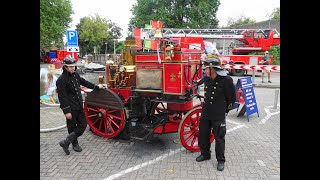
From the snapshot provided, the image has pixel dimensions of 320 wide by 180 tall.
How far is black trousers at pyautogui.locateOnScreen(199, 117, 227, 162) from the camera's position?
4062 millimetres

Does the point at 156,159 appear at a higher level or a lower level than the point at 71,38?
lower

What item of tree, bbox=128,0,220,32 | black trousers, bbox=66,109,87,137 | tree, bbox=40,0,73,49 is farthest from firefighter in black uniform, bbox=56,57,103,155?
tree, bbox=128,0,220,32

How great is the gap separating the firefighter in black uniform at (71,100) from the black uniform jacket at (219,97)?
2.24 meters

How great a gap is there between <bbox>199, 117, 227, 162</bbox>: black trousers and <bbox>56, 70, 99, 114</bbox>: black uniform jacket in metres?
2.16

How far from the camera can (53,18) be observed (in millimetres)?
33156

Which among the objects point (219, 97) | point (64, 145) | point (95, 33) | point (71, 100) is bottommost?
point (64, 145)

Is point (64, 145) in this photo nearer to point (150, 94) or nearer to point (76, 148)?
point (76, 148)

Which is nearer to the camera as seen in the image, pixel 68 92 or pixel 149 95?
pixel 68 92

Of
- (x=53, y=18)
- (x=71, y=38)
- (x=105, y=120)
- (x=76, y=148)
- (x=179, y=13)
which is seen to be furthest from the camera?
(x=179, y=13)

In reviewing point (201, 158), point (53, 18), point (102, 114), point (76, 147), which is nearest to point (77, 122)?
point (76, 147)

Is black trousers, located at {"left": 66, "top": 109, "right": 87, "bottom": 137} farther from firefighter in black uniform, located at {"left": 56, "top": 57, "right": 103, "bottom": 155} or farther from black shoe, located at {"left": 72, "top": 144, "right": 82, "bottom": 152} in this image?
black shoe, located at {"left": 72, "top": 144, "right": 82, "bottom": 152}

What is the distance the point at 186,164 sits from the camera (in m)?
4.24

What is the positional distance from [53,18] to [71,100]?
3219cm
